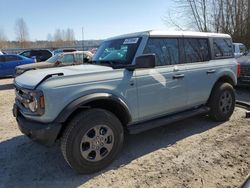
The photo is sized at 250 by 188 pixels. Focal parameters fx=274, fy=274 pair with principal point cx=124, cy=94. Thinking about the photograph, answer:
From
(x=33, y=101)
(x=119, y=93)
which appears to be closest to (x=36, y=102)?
(x=33, y=101)

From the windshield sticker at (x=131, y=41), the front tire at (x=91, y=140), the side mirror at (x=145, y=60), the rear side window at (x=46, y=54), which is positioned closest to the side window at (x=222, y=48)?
the windshield sticker at (x=131, y=41)

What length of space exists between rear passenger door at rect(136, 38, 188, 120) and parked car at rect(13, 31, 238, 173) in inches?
0.6

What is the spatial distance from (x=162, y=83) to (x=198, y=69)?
3.60 feet

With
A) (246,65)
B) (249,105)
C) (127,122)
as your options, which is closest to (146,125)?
(127,122)

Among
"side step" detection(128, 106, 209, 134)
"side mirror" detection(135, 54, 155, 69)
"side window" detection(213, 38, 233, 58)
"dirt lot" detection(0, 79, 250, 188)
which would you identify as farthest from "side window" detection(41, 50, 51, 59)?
"side mirror" detection(135, 54, 155, 69)

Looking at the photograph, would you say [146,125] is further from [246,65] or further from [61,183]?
[246,65]

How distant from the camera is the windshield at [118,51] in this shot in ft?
15.0

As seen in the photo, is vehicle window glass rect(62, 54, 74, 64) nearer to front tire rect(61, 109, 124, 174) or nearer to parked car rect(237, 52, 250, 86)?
parked car rect(237, 52, 250, 86)

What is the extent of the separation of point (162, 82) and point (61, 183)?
230cm

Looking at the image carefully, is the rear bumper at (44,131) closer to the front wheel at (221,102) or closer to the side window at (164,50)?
the side window at (164,50)

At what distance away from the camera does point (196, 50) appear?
5539 millimetres

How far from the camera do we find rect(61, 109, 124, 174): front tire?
373 cm

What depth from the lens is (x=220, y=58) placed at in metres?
6.03

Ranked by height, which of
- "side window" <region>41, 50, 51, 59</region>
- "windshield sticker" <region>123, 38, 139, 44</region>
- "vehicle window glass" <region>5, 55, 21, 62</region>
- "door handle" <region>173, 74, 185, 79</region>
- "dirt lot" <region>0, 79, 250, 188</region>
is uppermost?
"side window" <region>41, 50, 51, 59</region>
